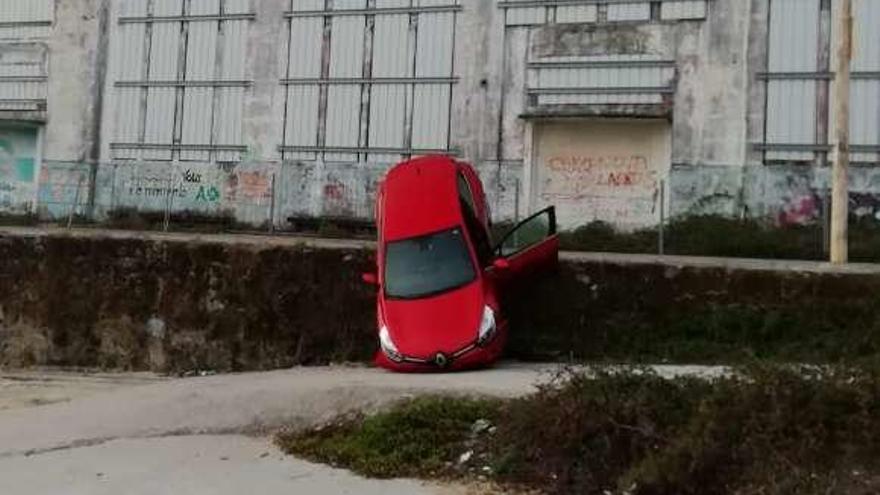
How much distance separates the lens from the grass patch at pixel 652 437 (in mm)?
7953

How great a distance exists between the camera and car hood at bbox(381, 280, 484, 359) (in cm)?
1422

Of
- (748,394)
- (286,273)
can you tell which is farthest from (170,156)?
(748,394)

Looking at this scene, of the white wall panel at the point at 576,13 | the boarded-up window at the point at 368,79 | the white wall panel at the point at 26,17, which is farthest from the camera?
the white wall panel at the point at 26,17

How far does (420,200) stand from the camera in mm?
15891

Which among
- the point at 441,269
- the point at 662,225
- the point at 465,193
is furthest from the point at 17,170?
the point at 441,269

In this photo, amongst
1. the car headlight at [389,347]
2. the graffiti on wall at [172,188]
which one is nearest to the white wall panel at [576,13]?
the graffiti on wall at [172,188]

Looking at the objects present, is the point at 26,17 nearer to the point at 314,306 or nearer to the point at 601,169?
the point at 601,169

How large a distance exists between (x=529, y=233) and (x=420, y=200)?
2598 millimetres

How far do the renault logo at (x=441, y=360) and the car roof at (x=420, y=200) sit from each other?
2.22m

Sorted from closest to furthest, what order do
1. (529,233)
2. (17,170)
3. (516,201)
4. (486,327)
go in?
(486,327), (529,233), (516,201), (17,170)

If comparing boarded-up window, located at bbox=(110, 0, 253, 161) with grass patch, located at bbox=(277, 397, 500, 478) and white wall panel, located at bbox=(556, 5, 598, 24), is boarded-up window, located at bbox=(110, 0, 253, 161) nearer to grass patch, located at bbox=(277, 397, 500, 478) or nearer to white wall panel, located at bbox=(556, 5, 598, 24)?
white wall panel, located at bbox=(556, 5, 598, 24)

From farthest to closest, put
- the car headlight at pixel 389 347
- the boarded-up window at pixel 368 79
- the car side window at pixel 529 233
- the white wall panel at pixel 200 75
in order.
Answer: the white wall panel at pixel 200 75 < the boarded-up window at pixel 368 79 < the car side window at pixel 529 233 < the car headlight at pixel 389 347

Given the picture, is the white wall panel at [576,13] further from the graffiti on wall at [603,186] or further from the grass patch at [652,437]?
the grass patch at [652,437]

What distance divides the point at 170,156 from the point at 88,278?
1044cm
